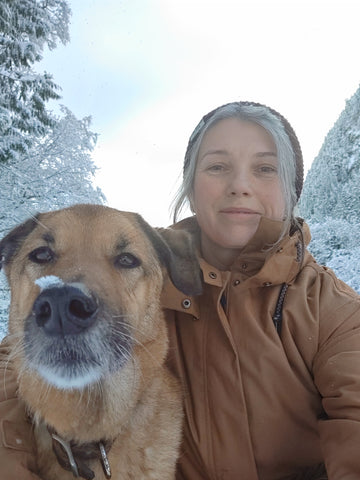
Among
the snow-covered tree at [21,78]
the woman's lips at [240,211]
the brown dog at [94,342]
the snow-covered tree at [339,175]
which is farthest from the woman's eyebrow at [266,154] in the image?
the snow-covered tree at [339,175]

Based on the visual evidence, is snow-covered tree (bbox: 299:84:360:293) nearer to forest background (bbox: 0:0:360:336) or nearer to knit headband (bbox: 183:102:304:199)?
forest background (bbox: 0:0:360:336)

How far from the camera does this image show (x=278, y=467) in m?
2.22

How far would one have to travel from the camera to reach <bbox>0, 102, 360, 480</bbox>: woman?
6.92 feet

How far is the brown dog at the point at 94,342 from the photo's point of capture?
178 centimetres

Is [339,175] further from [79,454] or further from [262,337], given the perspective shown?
[79,454]

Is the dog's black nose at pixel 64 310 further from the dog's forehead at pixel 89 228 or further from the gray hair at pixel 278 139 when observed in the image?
the gray hair at pixel 278 139

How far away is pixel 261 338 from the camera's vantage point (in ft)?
7.33

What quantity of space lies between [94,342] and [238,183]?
1396mm

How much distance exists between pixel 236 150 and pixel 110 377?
5.39 feet

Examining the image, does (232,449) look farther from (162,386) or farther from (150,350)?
(150,350)

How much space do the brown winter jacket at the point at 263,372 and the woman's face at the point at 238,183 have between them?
201mm

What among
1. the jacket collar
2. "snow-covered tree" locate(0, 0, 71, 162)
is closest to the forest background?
"snow-covered tree" locate(0, 0, 71, 162)

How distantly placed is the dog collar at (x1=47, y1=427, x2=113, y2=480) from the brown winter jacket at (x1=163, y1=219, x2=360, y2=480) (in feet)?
1.99

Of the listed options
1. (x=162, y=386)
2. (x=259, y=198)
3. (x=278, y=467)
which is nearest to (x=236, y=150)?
(x=259, y=198)
